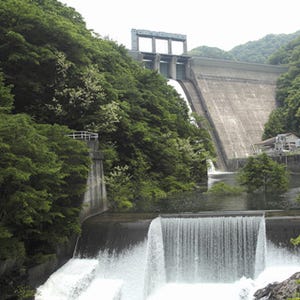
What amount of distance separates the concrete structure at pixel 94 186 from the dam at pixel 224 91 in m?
27.5

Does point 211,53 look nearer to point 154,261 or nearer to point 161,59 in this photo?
point 161,59

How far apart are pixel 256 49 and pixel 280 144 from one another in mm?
79031

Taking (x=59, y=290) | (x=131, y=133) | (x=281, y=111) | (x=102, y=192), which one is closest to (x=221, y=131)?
(x=281, y=111)

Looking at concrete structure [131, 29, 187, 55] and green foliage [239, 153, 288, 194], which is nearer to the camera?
green foliage [239, 153, 288, 194]

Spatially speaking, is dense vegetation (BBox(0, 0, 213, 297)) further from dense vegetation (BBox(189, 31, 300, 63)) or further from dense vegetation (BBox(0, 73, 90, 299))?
dense vegetation (BBox(189, 31, 300, 63))

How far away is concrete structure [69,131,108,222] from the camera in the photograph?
17.2 m

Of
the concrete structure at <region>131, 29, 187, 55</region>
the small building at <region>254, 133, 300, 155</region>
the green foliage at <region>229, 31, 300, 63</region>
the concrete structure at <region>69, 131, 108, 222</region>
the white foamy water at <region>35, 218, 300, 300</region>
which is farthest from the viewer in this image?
the green foliage at <region>229, 31, 300, 63</region>

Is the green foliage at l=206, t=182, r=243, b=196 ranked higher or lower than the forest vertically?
lower

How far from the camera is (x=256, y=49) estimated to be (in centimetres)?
11725

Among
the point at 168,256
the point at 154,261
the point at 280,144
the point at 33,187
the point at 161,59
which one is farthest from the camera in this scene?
the point at 161,59

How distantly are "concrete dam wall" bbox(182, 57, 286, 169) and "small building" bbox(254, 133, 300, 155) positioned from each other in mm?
1971

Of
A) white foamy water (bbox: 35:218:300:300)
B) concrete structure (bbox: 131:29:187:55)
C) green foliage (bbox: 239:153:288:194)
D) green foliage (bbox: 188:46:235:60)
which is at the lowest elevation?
white foamy water (bbox: 35:218:300:300)

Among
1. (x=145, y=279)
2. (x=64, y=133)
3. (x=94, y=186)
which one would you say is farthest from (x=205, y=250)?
(x=64, y=133)

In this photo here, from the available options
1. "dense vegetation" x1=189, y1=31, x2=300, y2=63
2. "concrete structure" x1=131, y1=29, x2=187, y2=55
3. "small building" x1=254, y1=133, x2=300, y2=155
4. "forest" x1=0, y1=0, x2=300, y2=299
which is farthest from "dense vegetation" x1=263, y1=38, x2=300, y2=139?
"dense vegetation" x1=189, y1=31, x2=300, y2=63
